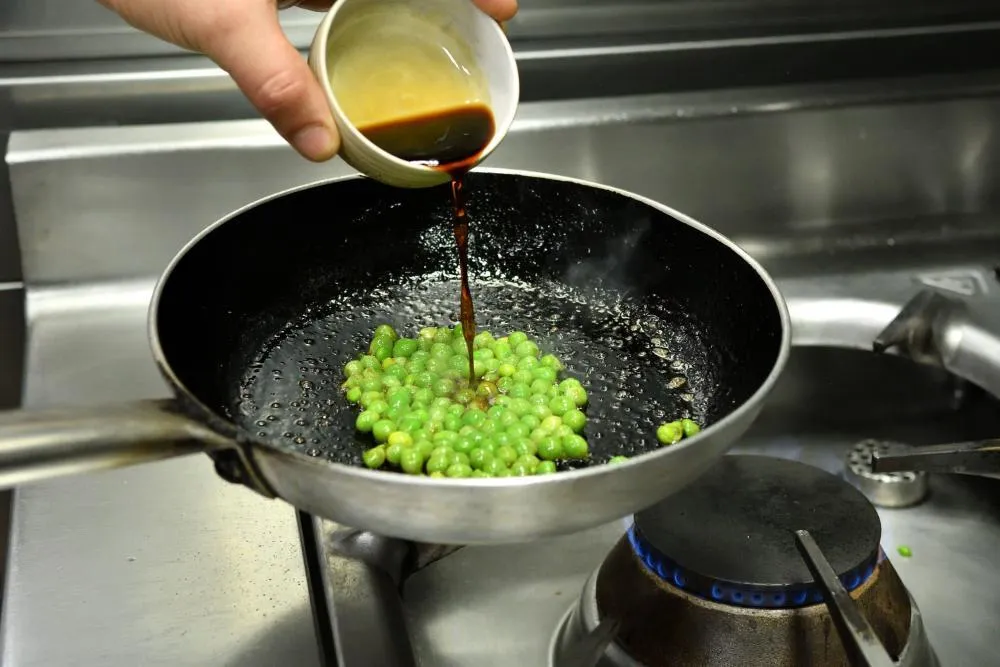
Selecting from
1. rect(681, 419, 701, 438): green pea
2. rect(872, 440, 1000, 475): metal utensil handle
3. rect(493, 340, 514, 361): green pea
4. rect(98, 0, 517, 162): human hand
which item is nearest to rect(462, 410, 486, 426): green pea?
rect(493, 340, 514, 361): green pea

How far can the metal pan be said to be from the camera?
0.64m

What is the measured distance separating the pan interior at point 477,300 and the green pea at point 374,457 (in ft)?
0.09

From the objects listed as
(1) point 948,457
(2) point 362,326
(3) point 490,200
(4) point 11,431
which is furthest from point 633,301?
(4) point 11,431

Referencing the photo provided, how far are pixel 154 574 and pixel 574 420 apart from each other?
478 mm

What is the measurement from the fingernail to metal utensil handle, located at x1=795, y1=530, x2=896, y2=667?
0.58 metres

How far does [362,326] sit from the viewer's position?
1116mm

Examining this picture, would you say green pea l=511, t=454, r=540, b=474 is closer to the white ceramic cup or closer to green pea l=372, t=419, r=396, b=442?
green pea l=372, t=419, r=396, b=442

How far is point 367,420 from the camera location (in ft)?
3.17

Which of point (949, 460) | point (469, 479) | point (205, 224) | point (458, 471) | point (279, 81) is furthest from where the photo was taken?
point (205, 224)

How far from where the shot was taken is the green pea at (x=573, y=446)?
94cm

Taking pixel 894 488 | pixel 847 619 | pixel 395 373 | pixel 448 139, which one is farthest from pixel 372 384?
pixel 894 488

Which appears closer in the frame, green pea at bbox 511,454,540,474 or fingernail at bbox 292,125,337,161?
fingernail at bbox 292,125,337,161

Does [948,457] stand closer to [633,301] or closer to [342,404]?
[633,301]

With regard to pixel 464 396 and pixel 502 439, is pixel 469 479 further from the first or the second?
pixel 464 396
